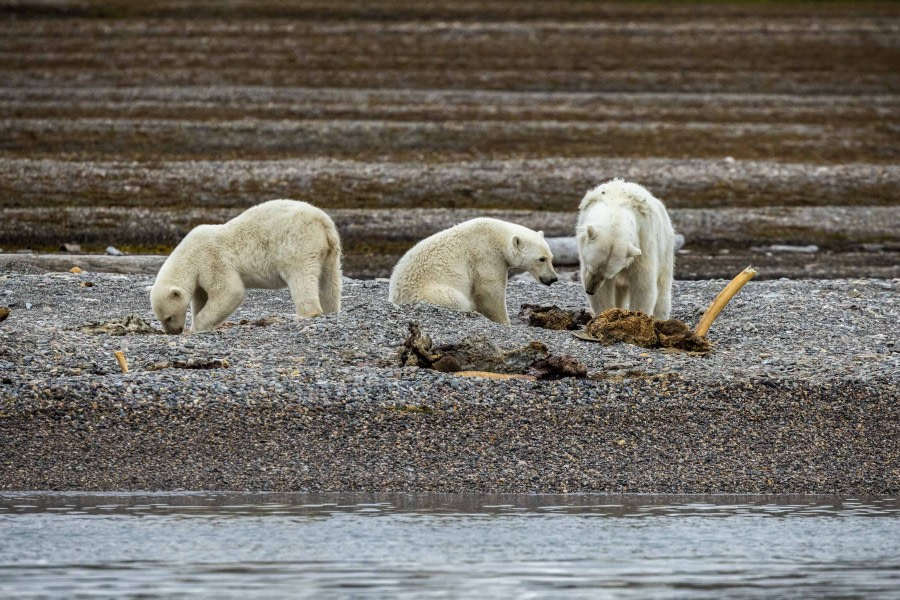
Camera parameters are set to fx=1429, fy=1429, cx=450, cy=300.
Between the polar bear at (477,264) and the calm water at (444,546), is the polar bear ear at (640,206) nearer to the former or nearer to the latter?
the polar bear at (477,264)

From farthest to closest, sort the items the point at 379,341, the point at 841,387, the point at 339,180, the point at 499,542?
the point at 339,180 → the point at 379,341 → the point at 841,387 → the point at 499,542

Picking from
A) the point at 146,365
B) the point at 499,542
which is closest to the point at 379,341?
the point at 146,365

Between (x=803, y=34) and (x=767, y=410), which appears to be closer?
(x=767, y=410)

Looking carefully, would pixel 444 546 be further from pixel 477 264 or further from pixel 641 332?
pixel 477 264

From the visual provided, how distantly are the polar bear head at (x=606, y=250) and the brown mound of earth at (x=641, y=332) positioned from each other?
391mm

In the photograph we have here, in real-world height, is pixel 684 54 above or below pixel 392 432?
above

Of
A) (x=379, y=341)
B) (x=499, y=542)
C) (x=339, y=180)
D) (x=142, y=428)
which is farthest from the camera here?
(x=339, y=180)

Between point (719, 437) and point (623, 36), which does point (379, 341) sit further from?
point (623, 36)

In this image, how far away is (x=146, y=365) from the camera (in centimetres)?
1162

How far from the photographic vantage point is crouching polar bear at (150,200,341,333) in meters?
13.6

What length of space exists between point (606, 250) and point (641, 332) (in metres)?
0.81

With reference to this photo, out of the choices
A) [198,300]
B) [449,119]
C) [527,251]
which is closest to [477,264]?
[527,251]

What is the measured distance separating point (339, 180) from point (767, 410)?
20.1 metres

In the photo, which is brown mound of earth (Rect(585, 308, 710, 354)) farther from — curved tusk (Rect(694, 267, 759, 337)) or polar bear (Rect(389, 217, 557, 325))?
polar bear (Rect(389, 217, 557, 325))
